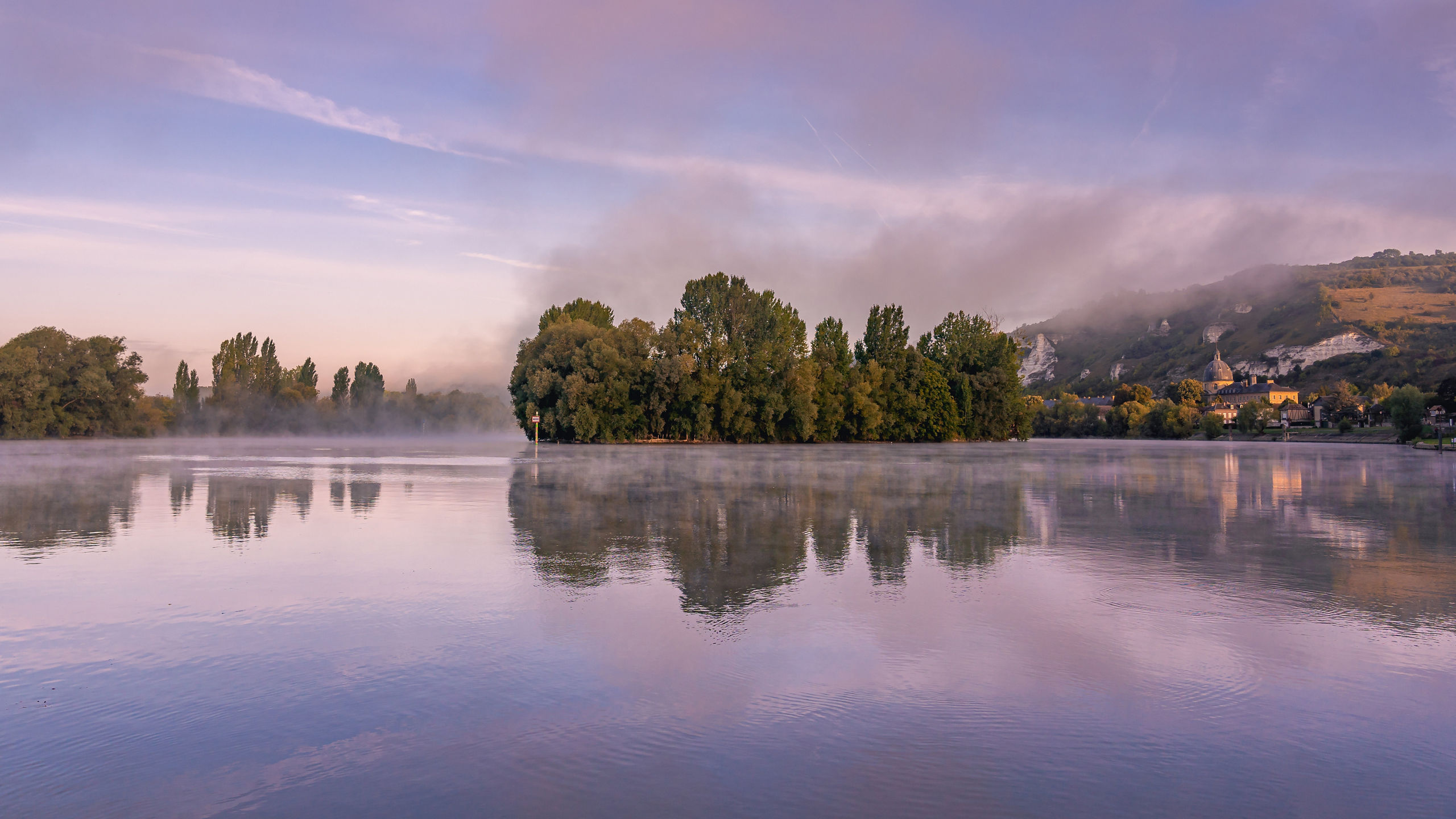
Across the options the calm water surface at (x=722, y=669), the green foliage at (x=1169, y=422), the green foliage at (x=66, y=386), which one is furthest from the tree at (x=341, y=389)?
the green foliage at (x=1169, y=422)

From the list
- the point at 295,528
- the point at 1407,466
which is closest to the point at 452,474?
the point at 295,528

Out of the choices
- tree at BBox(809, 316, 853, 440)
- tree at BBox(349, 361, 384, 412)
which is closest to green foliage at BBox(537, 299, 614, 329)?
tree at BBox(809, 316, 853, 440)

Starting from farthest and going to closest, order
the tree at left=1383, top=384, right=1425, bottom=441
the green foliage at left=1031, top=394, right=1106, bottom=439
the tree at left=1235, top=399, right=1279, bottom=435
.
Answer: the green foliage at left=1031, top=394, right=1106, bottom=439 < the tree at left=1235, top=399, right=1279, bottom=435 < the tree at left=1383, top=384, right=1425, bottom=441

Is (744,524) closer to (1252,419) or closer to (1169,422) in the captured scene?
(1169,422)

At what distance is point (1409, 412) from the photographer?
106 m

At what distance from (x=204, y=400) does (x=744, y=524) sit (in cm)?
12997

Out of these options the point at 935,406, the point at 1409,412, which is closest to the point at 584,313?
the point at 935,406

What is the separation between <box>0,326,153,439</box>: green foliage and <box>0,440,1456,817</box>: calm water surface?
313ft

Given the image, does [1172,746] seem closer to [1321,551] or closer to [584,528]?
[1321,551]

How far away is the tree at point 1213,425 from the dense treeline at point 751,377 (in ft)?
197

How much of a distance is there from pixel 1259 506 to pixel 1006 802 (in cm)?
2176

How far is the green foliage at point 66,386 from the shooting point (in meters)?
90.4

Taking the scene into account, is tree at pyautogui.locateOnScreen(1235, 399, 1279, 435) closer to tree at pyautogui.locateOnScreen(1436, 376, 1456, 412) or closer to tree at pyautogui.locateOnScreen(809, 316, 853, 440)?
tree at pyautogui.locateOnScreen(1436, 376, 1456, 412)

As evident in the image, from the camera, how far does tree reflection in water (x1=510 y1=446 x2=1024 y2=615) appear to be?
11.9 meters
